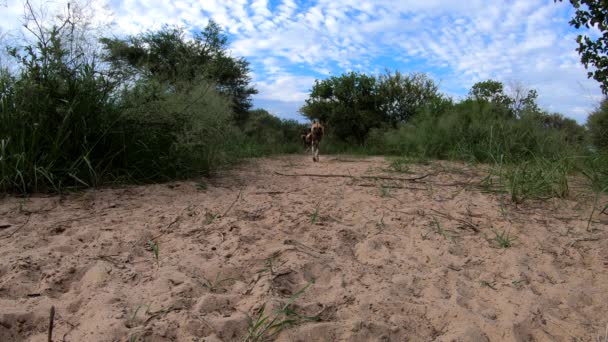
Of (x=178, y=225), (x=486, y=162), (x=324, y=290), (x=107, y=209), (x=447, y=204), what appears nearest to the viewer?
(x=324, y=290)

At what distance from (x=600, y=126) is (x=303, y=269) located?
5.07 metres

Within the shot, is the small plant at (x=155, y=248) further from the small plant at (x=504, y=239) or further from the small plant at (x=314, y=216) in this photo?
the small plant at (x=504, y=239)

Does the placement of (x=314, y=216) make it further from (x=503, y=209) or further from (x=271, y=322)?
(x=503, y=209)

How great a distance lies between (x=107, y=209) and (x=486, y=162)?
5.36 meters

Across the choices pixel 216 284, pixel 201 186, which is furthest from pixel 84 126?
pixel 216 284

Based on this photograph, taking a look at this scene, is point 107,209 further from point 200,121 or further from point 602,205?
point 602,205

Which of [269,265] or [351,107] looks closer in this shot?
[269,265]

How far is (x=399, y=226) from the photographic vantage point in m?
3.19

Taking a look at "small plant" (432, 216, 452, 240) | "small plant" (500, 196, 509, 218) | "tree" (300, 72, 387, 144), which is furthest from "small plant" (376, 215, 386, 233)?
"tree" (300, 72, 387, 144)

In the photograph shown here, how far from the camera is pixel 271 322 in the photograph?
1712 millimetres

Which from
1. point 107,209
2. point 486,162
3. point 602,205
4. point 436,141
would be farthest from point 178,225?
point 436,141

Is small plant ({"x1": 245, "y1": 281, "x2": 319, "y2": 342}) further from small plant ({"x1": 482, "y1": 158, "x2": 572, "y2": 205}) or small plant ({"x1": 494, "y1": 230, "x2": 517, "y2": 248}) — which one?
small plant ({"x1": 482, "y1": 158, "x2": 572, "y2": 205})

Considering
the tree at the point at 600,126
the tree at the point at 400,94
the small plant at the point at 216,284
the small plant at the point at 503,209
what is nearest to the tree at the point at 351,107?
the tree at the point at 400,94

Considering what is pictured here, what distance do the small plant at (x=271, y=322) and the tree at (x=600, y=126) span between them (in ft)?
15.0
